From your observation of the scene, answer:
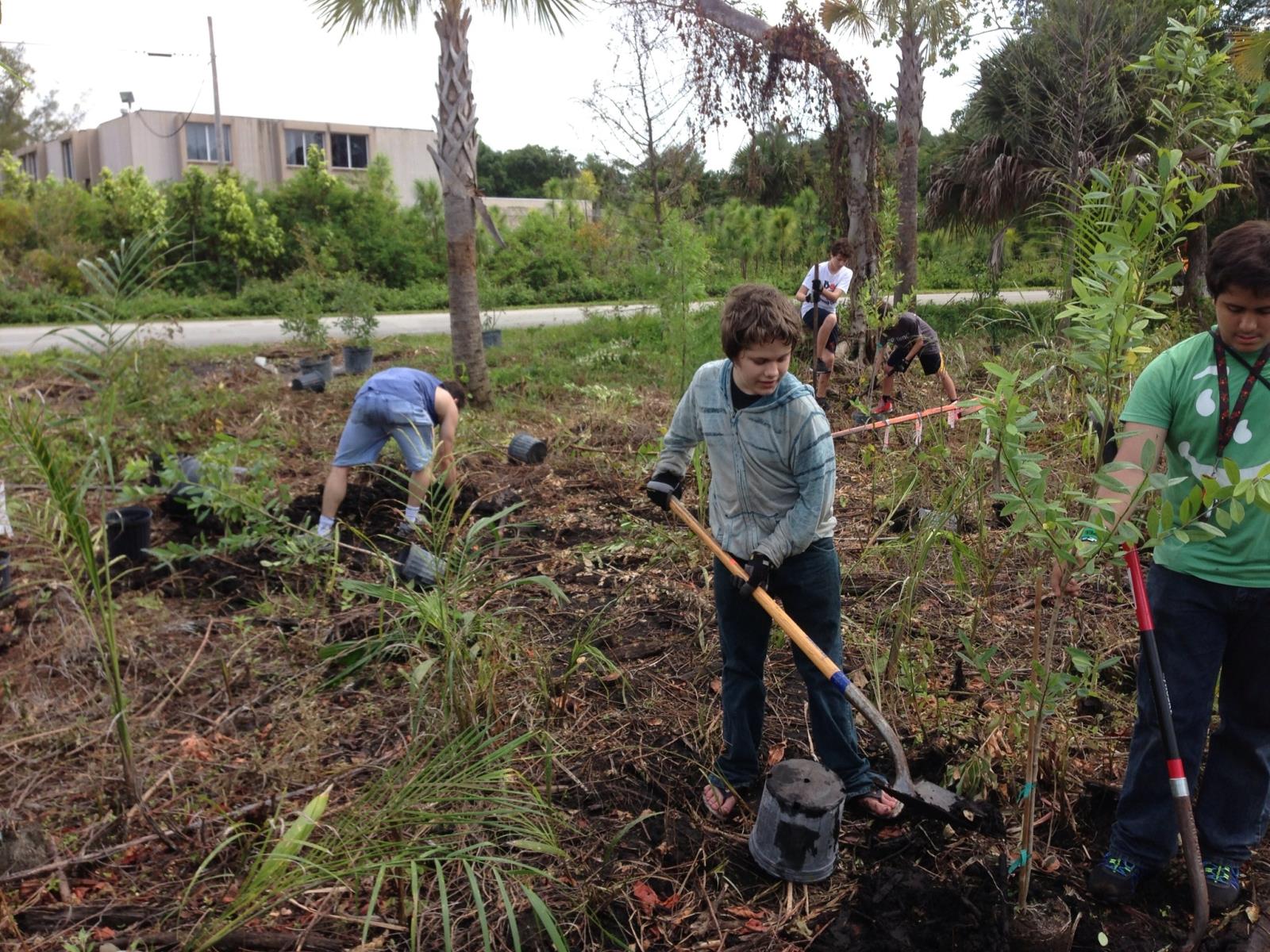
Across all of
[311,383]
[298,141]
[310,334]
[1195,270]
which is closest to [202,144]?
[298,141]

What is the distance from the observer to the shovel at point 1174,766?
211 cm

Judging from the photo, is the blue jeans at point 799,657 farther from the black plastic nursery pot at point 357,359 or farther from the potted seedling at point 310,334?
the black plastic nursery pot at point 357,359

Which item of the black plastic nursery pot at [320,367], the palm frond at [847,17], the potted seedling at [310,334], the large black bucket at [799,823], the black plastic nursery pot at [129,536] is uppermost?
the palm frond at [847,17]

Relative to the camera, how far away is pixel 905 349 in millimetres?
7277

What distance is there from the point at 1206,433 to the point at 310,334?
10673mm

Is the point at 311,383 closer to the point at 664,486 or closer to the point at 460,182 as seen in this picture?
the point at 460,182

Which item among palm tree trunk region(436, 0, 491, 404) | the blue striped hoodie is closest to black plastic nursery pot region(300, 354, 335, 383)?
palm tree trunk region(436, 0, 491, 404)

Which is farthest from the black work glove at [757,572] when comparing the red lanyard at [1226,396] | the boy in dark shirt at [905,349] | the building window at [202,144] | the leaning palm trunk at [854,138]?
the building window at [202,144]

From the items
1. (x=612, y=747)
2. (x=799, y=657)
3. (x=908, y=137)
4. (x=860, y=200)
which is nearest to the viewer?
(x=799, y=657)

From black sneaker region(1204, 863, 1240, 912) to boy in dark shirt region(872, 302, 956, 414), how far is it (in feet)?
15.9

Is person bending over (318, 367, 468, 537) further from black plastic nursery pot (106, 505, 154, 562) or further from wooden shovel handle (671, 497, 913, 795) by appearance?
wooden shovel handle (671, 497, 913, 795)

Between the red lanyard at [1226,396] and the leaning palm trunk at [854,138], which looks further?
the leaning palm trunk at [854,138]

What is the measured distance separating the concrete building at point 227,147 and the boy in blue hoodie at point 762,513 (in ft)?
118

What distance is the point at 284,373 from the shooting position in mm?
11258
